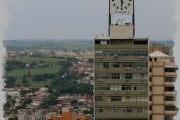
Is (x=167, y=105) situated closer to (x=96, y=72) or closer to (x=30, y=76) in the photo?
(x=96, y=72)

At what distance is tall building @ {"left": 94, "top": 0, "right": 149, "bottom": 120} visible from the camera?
113 ft

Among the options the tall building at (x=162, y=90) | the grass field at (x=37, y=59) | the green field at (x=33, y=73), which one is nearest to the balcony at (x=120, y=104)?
the tall building at (x=162, y=90)

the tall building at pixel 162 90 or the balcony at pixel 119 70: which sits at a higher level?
the balcony at pixel 119 70

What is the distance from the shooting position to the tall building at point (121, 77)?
34.5 metres

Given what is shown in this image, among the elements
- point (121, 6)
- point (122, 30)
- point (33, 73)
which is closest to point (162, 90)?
point (122, 30)

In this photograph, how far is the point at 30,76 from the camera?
451ft

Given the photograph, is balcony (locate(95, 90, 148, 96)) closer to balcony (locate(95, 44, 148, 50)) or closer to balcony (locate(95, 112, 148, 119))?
balcony (locate(95, 112, 148, 119))

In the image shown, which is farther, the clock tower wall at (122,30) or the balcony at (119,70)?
the balcony at (119,70)

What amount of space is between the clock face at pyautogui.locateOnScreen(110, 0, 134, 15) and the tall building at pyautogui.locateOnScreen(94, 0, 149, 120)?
4.47 ft

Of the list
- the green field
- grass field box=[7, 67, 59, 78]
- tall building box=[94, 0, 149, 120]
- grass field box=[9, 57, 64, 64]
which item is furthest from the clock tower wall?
grass field box=[9, 57, 64, 64]

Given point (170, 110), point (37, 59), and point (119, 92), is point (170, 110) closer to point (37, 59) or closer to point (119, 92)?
point (119, 92)

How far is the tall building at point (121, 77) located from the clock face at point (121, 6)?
1.36 m

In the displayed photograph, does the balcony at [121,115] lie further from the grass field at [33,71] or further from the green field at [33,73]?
the grass field at [33,71]

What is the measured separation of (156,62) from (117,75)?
19.2 feet
